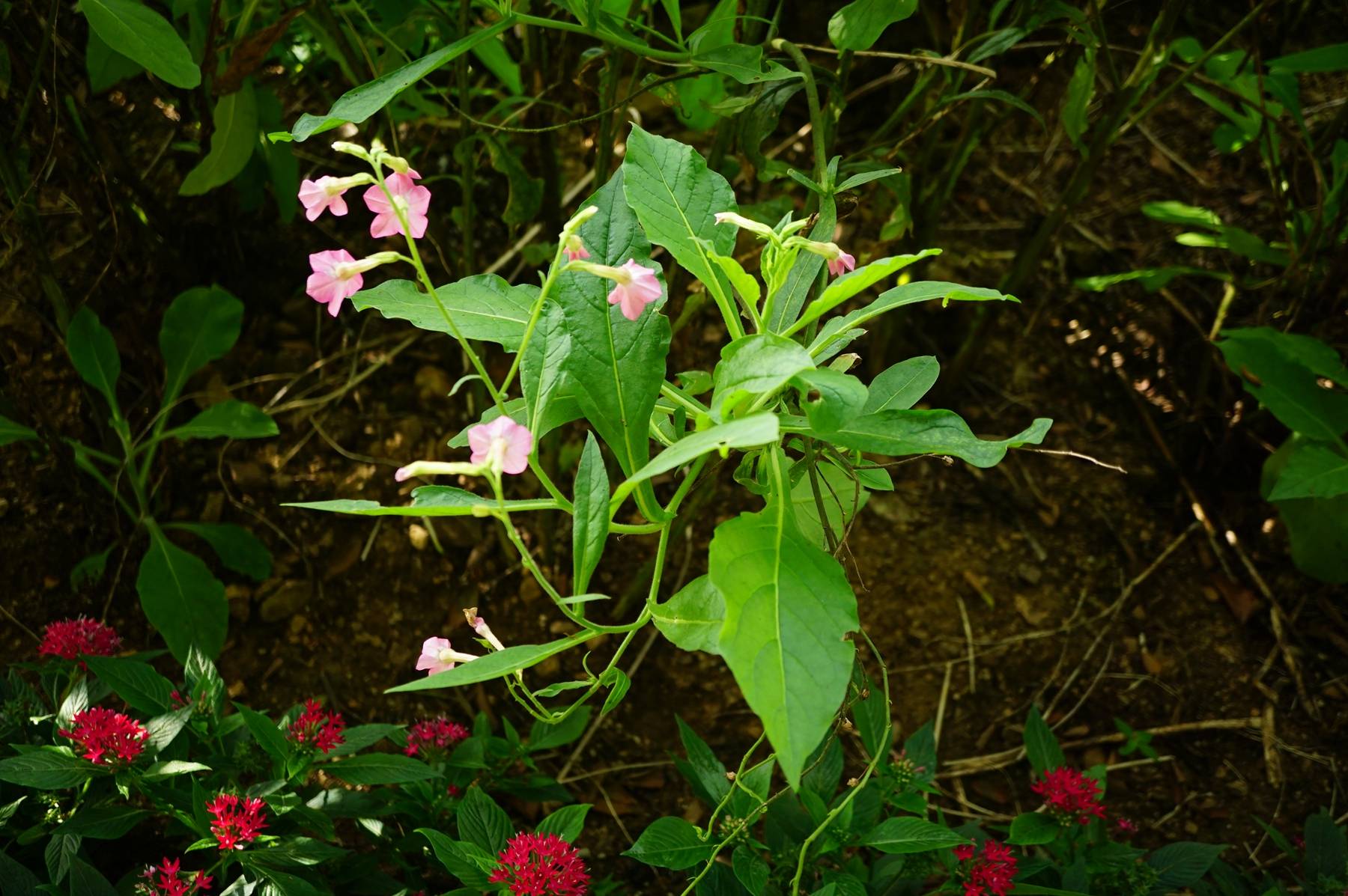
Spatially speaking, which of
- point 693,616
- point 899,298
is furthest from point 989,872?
point 899,298

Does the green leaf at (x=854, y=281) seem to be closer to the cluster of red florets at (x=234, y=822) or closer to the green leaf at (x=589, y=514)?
the green leaf at (x=589, y=514)

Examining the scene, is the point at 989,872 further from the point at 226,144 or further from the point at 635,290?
the point at 226,144

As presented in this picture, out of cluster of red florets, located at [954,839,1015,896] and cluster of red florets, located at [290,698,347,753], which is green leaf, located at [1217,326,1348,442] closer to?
cluster of red florets, located at [954,839,1015,896]

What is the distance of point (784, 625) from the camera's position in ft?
1.94

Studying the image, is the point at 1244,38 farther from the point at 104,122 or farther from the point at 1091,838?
the point at 104,122

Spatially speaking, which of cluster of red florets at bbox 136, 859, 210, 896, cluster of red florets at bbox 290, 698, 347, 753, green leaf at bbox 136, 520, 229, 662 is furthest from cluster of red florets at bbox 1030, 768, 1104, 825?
green leaf at bbox 136, 520, 229, 662

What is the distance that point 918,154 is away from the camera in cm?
150

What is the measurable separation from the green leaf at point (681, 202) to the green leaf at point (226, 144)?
78cm

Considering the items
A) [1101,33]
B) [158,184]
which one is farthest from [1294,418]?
[158,184]

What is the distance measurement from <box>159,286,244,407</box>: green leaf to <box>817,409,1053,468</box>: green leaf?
3.67 ft

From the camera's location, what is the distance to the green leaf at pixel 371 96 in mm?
746

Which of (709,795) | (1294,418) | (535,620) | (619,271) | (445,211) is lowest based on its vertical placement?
(535,620)

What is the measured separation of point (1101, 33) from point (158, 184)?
4.70 ft

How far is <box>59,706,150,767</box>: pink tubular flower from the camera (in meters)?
1.00
